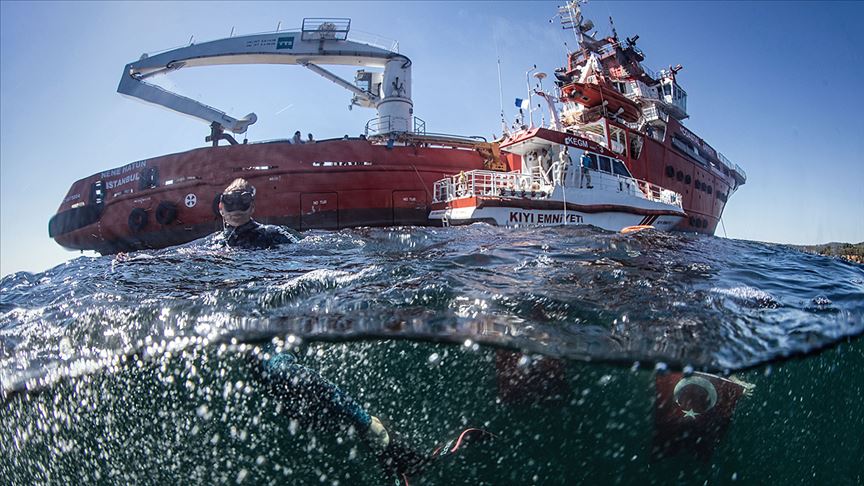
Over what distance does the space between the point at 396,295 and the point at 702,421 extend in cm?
254

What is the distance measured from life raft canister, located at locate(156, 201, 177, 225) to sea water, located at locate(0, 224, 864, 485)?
11.0 meters

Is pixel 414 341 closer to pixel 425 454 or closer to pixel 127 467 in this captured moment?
pixel 425 454

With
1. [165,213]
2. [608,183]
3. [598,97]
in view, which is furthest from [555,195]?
[165,213]

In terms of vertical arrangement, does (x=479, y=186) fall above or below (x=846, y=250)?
above

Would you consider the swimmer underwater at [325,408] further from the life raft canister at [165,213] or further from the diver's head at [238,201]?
the life raft canister at [165,213]

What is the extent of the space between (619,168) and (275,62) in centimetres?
1312

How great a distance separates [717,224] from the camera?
2798 cm

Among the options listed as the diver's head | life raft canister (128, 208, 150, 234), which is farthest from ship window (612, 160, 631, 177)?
life raft canister (128, 208, 150, 234)

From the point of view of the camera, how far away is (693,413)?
11.8 feet

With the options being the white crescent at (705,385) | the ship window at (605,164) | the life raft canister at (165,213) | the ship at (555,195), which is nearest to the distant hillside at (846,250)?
the ship at (555,195)

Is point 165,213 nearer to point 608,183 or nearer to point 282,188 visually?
point 282,188

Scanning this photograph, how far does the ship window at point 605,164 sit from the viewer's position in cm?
1568

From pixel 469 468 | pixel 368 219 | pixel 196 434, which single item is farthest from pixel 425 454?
pixel 368 219

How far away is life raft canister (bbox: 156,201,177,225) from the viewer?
49.0 feet
